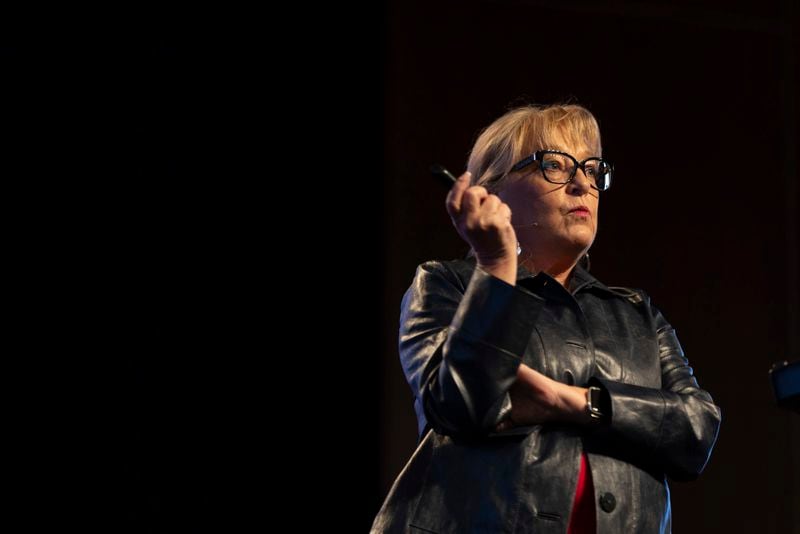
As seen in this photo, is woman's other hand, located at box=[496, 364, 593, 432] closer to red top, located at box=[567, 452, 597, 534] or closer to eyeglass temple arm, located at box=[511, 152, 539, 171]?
red top, located at box=[567, 452, 597, 534]

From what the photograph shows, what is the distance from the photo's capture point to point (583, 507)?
1.55 metres

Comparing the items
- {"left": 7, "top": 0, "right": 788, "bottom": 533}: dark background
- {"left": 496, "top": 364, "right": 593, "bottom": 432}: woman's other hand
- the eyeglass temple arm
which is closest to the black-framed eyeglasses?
the eyeglass temple arm

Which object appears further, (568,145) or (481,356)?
(568,145)

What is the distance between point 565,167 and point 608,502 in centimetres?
61

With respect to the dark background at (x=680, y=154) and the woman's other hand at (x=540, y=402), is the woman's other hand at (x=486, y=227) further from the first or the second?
the dark background at (x=680, y=154)

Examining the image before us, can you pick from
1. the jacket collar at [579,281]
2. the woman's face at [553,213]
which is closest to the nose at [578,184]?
the woman's face at [553,213]

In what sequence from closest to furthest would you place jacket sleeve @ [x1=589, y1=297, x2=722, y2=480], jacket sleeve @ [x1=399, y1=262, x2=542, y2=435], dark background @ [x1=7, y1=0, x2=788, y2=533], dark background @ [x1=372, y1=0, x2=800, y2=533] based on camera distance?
jacket sleeve @ [x1=399, y1=262, x2=542, y2=435] < jacket sleeve @ [x1=589, y1=297, x2=722, y2=480] < dark background @ [x1=7, y1=0, x2=788, y2=533] < dark background @ [x1=372, y1=0, x2=800, y2=533]

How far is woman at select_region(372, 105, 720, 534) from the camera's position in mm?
1483

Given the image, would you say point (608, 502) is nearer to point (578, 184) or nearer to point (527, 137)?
point (578, 184)

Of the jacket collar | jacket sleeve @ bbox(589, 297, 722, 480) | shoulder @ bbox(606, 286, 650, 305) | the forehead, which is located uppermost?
the forehead

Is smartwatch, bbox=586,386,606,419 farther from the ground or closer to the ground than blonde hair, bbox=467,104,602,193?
closer to the ground

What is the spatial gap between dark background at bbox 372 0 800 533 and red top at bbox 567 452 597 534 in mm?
1842

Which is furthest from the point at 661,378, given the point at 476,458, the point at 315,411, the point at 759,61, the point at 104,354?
the point at 759,61

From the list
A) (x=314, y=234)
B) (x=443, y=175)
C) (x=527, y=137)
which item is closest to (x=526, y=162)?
(x=527, y=137)
